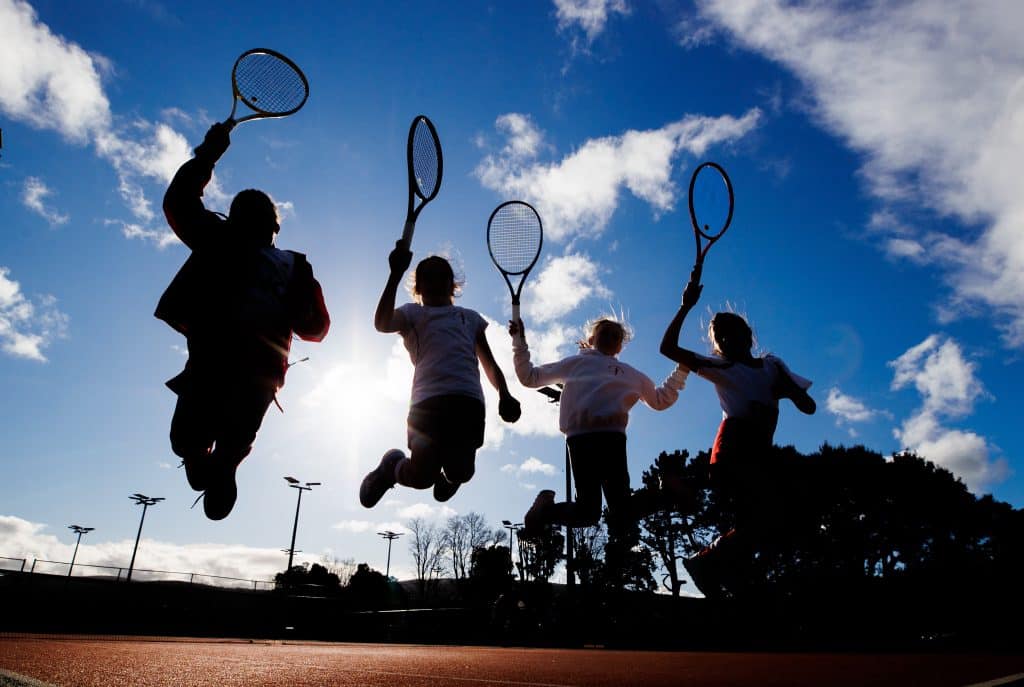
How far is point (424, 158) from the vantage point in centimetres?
501

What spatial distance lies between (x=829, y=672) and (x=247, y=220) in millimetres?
4021

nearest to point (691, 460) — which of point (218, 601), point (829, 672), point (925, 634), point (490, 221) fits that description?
point (925, 634)

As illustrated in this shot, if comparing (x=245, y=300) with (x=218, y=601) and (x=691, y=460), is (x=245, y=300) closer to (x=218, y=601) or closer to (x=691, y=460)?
(x=691, y=460)

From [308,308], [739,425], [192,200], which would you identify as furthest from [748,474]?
[192,200]

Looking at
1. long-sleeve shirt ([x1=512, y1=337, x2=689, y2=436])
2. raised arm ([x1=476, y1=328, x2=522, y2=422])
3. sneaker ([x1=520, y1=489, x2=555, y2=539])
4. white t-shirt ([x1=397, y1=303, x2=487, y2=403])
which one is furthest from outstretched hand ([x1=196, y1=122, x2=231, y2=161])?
sneaker ([x1=520, y1=489, x2=555, y2=539])

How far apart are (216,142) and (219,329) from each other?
121 centimetres

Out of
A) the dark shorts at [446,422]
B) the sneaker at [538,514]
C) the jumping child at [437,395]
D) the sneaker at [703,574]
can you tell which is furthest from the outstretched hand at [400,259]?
the sneaker at [703,574]

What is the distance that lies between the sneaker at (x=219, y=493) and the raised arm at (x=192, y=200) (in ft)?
4.21

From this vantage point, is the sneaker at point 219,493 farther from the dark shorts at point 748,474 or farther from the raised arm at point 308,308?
the dark shorts at point 748,474

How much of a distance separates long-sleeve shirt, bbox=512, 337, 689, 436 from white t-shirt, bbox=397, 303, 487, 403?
36.4 inches

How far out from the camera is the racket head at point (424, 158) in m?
4.66

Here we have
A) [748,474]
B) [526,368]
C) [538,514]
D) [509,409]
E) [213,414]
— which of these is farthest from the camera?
[526,368]

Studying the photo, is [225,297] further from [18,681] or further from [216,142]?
[18,681]

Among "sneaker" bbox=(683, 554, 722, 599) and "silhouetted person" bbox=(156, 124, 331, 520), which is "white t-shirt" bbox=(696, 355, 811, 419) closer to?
"sneaker" bbox=(683, 554, 722, 599)
